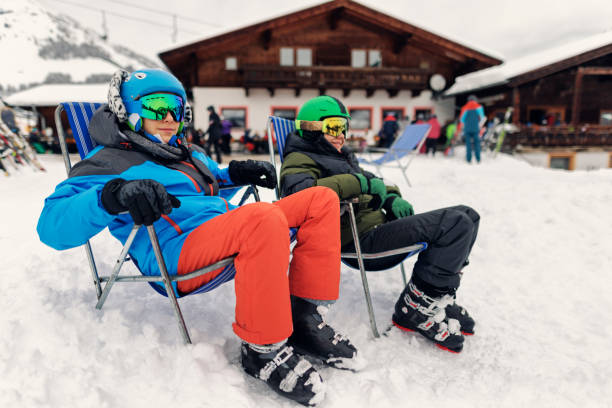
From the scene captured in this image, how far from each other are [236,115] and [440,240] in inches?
598

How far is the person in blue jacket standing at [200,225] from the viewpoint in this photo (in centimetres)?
129

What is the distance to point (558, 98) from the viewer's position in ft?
Answer: 51.4

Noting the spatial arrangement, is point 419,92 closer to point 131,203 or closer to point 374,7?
point 374,7

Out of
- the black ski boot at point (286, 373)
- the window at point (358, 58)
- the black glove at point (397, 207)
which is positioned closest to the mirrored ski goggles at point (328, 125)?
the black glove at point (397, 207)

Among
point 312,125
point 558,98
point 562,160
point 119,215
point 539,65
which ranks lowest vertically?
point 562,160

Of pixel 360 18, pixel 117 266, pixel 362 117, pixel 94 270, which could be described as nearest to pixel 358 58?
pixel 360 18

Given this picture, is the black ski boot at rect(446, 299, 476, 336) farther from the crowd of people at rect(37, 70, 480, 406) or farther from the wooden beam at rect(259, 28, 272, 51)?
the wooden beam at rect(259, 28, 272, 51)

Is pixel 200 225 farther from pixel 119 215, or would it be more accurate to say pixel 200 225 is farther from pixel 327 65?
pixel 327 65

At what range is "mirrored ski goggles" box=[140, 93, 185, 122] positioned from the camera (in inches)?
61.5

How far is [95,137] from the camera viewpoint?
1.55m

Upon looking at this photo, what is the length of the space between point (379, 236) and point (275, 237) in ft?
2.80

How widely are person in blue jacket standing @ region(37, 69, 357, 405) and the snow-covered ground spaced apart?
0.18m

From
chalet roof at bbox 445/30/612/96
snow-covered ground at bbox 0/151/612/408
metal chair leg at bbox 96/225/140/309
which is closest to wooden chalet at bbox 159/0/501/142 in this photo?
chalet roof at bbox 445/30/612/96

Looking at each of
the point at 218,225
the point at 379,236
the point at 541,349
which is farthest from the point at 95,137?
the point at 541,349
